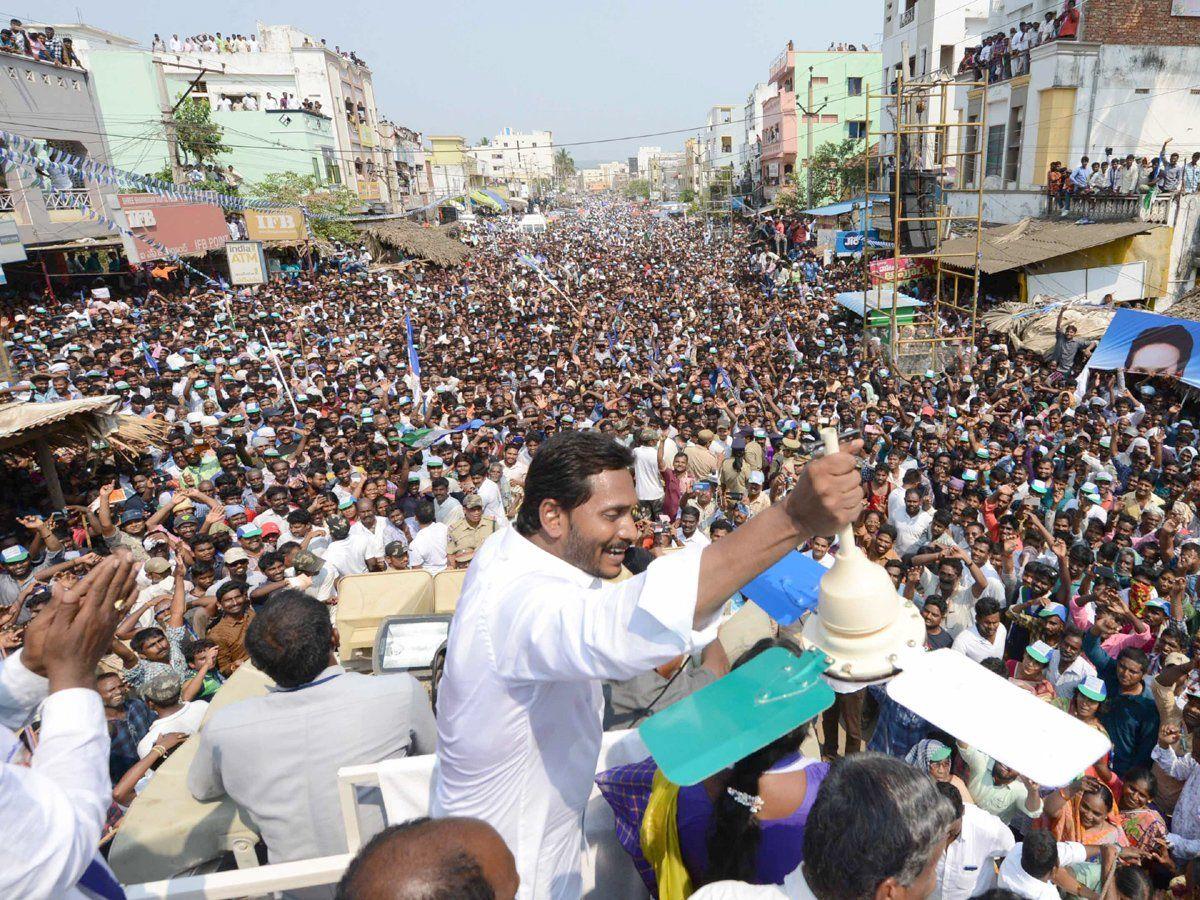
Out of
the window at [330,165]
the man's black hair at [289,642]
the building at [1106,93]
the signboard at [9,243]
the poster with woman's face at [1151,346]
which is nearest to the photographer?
the man's black hair at [289,642]

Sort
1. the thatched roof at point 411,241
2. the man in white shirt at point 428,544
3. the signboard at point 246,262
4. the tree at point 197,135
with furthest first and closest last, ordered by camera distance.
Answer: the thatched roof at point 411,241 < the tree at point 197,135 < the signboard at point 246,262 < the man in white shirt at point 428,544

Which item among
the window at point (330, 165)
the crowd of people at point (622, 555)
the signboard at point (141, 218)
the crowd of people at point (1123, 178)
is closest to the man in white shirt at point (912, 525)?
the crowd of people at point (622, 555)

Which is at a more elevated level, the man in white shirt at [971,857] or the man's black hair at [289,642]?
the man's black hair at [289,642]

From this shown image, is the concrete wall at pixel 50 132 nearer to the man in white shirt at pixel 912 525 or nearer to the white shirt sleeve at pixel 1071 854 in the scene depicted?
the man in white shirt at pixel 912 525

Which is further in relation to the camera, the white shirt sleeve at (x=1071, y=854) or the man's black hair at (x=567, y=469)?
the white shirt sleeve at (x=1071, y=854)

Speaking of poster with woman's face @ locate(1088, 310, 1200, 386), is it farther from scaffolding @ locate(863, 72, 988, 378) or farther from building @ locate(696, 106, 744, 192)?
building @ locate(696, 106, 744, 192)

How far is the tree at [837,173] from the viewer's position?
31859 mm

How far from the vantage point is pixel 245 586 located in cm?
475

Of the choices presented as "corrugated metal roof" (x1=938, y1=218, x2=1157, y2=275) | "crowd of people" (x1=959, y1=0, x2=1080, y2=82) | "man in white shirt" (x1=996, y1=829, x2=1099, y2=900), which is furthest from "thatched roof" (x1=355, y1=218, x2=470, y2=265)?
"man in white shirt" (x1=996, y1=829, x2=1099, y2=900)

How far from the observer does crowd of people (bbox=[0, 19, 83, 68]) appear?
18.8 m

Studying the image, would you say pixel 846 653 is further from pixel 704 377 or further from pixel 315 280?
pixel 315 280

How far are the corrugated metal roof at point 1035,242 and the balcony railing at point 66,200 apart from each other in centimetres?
1764

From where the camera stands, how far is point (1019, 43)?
18047mm

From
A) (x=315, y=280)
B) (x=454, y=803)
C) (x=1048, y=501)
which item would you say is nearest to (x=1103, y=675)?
(x=1048, y=501)
